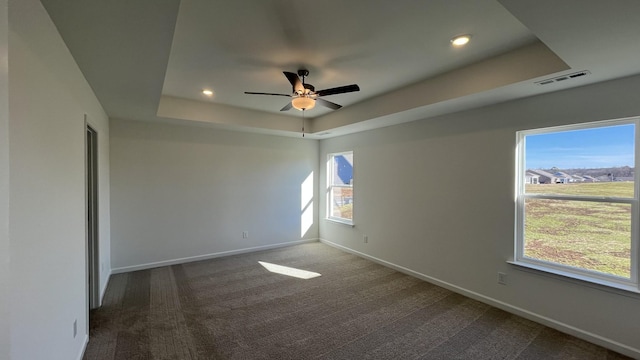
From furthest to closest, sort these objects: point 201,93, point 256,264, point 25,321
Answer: point 256,264 < point 201,93 < point 25,321

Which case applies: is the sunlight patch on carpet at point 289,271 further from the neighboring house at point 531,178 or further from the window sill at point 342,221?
the neighboring house at point 531,178

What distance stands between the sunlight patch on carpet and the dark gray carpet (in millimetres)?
171

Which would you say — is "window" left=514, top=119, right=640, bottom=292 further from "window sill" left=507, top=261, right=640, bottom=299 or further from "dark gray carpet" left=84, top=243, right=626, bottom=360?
"dark gray carpet" left=84, top=243, right=626, bottom=360

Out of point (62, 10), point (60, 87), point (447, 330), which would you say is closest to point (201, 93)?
point (60, 87)

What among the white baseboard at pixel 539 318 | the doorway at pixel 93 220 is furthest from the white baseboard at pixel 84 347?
the white baseboard at pixel 539 318

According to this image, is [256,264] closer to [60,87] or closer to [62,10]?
[60,87]

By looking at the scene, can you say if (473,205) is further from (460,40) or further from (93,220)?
(93,220)

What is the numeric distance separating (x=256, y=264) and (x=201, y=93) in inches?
114

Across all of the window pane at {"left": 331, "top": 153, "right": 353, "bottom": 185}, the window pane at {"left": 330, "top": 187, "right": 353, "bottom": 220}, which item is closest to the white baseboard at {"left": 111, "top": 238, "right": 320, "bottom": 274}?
the window pane at {"left": 330, "top": 187, "right": 353, "bottom": 220}

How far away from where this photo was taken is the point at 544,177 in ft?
9.96

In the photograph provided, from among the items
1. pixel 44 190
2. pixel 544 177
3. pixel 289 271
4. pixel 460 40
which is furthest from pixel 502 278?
pixel 44 190

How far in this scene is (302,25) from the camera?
2189 mm

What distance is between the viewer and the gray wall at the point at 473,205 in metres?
2.56

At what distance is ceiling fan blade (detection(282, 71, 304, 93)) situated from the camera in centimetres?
272
